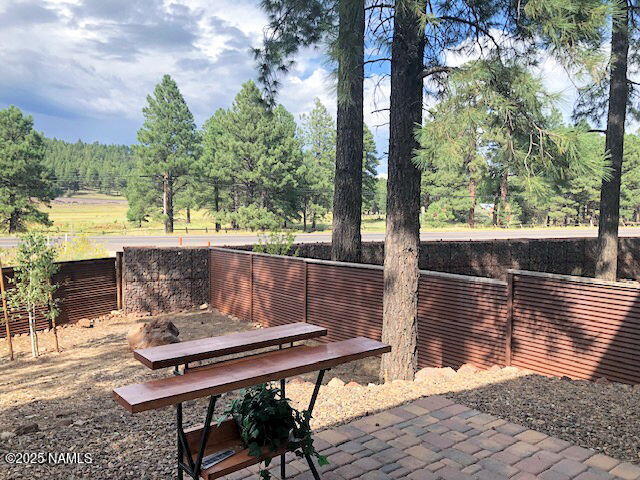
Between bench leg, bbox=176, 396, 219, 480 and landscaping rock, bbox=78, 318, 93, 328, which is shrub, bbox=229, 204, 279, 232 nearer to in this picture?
landscaping rock, bbox=78, 318, 93, 328

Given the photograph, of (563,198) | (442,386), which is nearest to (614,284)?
(442,386)

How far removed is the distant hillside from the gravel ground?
87.2 metres

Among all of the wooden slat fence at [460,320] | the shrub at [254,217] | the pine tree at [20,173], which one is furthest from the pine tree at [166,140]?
the wooden slat fence at [460,320]

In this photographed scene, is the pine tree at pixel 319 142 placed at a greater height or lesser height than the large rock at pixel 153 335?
greater

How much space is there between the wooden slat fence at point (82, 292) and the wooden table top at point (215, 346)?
6.75 meters

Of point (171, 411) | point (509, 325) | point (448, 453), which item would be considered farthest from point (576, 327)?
point (171, 411)

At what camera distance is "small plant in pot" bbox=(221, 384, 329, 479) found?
2719 millimetres

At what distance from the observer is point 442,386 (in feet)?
15.4

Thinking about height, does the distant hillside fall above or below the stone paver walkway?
above

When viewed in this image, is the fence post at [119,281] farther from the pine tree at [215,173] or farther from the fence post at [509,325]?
the pine tree at [215,173]

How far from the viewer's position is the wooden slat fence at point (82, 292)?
29.7ft

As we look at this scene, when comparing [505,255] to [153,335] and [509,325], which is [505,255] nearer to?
[509,325]

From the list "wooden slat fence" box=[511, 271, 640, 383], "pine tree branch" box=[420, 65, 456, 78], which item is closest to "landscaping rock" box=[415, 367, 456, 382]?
"wooden slat fence" box=[511, 271, 640, 383]

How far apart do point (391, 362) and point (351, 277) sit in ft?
6.61
